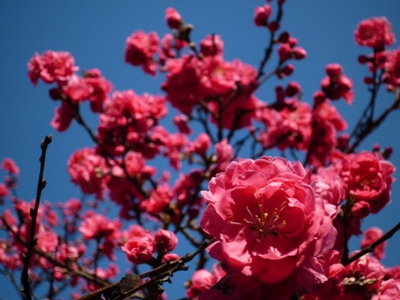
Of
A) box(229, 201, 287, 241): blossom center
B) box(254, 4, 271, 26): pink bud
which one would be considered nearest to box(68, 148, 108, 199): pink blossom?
box(254, 4, 271, 26): pink bud

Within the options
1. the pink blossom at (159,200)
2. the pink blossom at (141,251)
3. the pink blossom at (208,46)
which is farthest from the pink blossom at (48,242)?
the pink blossom at (141,251)

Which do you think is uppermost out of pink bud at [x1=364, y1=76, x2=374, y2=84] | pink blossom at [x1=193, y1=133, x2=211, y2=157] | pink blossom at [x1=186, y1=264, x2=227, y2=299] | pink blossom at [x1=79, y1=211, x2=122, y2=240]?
pink bud at [x1=364, y1=76, x2=374, y2=84]

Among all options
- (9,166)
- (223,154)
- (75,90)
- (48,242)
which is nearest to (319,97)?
(223,154)

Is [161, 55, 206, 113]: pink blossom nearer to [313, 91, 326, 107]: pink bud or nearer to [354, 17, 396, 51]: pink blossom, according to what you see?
[313, 91, 326, 107]: pink bud

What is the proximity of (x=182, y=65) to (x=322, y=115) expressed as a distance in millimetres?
1677

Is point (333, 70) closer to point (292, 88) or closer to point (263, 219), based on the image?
point (292, 88)

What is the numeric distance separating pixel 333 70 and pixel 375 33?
1212 mm

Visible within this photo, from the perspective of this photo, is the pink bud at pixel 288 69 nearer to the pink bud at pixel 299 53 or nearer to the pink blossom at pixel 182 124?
the pink bud at pixel 299 53

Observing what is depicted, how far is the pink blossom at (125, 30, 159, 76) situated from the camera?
13.0ft

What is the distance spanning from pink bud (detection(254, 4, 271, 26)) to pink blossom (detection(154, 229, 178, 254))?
2872 millimetres

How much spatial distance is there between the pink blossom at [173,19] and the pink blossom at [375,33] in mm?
2246

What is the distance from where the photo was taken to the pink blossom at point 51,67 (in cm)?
292

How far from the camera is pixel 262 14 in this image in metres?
3.50

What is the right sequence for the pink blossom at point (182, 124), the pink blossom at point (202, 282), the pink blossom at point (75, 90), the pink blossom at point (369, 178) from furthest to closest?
the pink blossom at point (182, 124), the pink blossom at point (75, 90), the pink blossom at point (202, 282), the pink blossom at point (369, 178)
